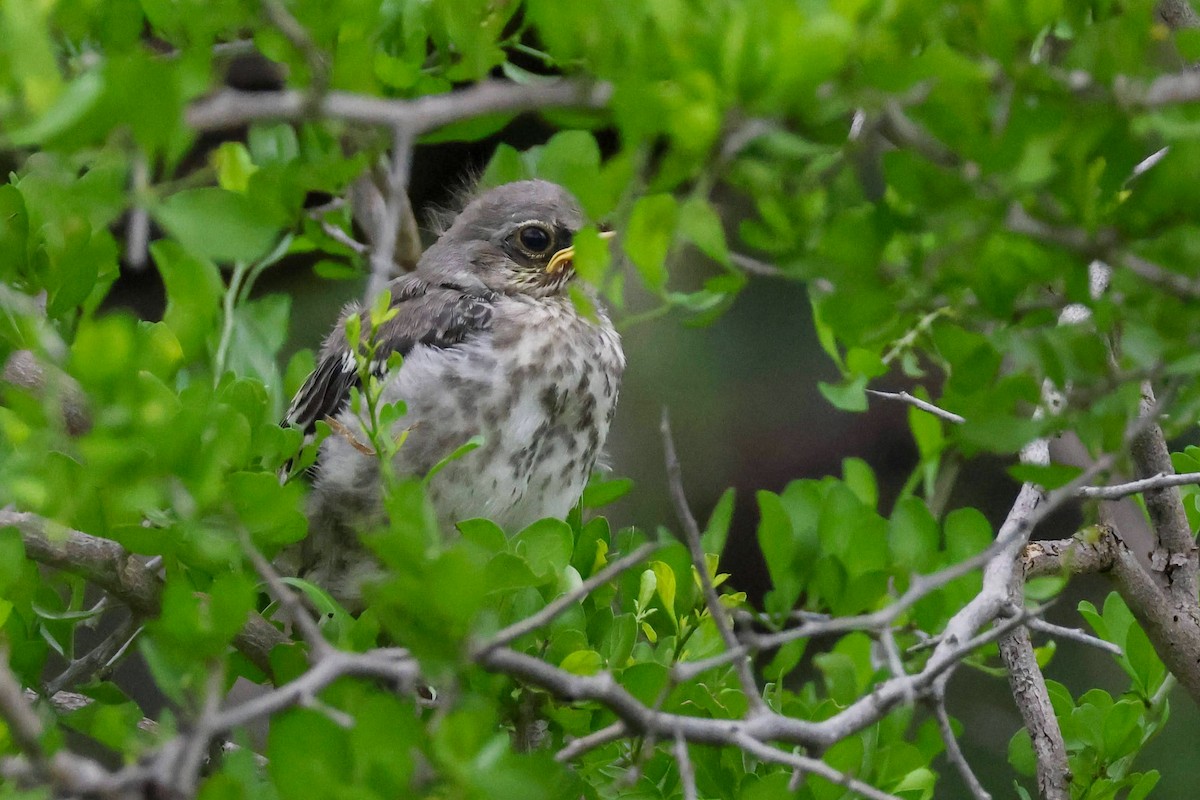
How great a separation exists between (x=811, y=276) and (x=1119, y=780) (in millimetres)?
1154

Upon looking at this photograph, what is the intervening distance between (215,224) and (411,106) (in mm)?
152

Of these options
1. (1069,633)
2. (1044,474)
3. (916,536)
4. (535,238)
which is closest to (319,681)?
(1044,474)

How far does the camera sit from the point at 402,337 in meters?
2.70

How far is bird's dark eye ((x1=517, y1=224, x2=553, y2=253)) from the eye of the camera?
295 cm

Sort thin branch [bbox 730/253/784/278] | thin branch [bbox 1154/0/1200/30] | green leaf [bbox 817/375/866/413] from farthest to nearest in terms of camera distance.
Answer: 1. thin branch [bbox 1154/0/1200/30]
2. green leaf [bbox 817/375/866/413]
3. thin branch [bbox 730/253/784/278]

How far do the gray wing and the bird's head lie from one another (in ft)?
0.39

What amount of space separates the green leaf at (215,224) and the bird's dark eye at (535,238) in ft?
6.70

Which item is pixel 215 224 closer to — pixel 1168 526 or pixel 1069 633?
pixel 1069 633

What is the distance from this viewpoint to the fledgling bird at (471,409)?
2541mm

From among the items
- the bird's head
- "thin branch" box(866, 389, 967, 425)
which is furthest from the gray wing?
"thin branch" box(866, 389, 967, 425)

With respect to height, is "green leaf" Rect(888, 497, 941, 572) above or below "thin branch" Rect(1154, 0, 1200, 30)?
below

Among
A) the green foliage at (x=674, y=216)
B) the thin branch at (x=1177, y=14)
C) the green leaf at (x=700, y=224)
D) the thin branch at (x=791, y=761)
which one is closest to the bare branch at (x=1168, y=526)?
the thin branch at (x=1177, y=14)

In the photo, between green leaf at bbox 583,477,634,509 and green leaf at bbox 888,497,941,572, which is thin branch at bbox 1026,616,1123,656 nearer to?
green leaf at bbox 888,497,941,572

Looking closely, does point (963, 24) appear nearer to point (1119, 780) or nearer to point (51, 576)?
point (1119, 780)
